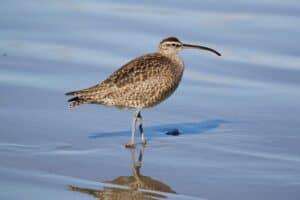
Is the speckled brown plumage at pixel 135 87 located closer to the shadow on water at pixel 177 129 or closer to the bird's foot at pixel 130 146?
the shadow on water at pixel 177 129

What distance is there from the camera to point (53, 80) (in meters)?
12.2

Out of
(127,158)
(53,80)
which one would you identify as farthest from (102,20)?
(127,158)

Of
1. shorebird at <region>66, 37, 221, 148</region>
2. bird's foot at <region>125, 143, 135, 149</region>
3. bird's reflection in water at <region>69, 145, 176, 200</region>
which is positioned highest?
shorebird at <region>66, 37, 221, 148</region>

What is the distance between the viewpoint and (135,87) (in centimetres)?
1081

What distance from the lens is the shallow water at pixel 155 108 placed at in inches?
348

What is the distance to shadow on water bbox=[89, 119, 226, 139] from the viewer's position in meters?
10.6

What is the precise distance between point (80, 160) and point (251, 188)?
1.75m

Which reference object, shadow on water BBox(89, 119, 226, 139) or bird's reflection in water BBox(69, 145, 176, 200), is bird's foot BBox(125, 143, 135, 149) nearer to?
shadow on water BBox(89, 119, 226, 139)

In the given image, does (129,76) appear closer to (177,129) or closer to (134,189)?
(177,129)

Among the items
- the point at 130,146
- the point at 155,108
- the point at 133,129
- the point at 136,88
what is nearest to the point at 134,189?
the point at 130,146

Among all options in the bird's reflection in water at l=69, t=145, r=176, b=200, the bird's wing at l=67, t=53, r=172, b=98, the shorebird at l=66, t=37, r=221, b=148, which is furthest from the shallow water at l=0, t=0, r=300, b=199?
the bird's wing at l=67, t=53, r=172, b=98

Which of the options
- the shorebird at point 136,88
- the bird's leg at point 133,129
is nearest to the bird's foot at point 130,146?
the bird's leg at point 133,129

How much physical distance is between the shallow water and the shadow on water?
14 millimetres

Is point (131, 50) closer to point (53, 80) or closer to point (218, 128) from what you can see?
point (53, 80)
